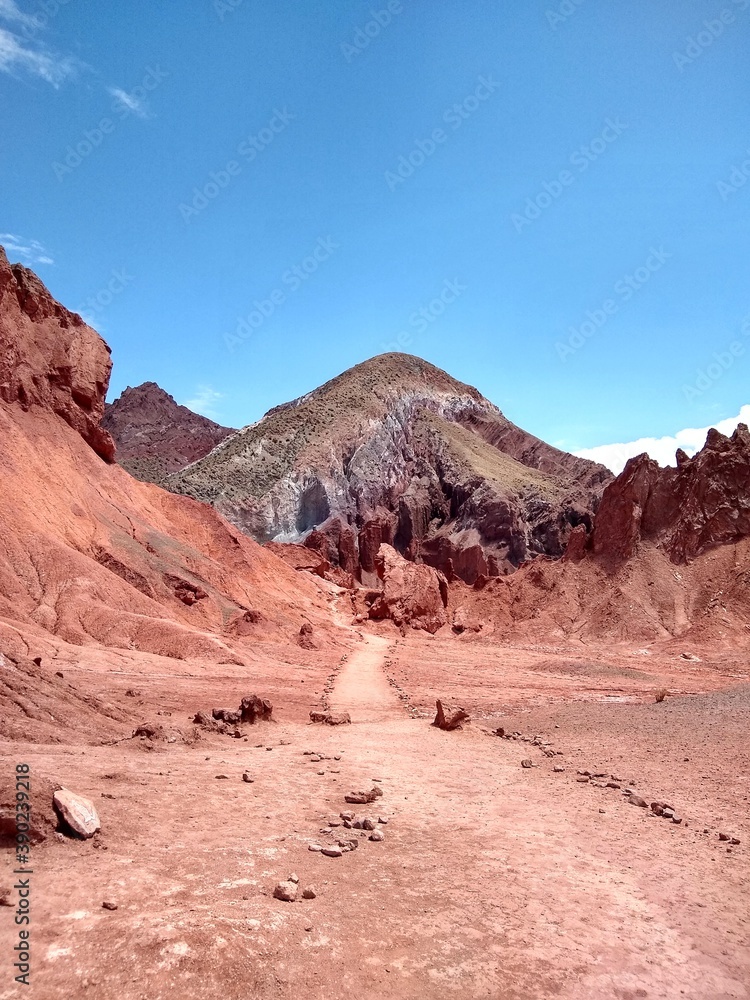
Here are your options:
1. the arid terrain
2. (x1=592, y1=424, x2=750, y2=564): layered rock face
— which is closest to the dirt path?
the arid terrain

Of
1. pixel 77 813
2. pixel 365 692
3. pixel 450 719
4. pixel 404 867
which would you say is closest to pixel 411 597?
pixel 365 692

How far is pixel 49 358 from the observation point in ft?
121

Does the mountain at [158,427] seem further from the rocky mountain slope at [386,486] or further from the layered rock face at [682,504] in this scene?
the layered rock face at [682,504]

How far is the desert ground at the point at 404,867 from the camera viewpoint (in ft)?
15.3

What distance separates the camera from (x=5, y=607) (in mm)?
21969

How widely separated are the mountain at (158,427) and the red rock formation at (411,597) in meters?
87.1

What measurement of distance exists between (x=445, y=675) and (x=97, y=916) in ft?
76.2

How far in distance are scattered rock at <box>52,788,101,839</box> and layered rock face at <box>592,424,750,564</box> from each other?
4385 cm

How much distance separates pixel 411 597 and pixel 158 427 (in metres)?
117

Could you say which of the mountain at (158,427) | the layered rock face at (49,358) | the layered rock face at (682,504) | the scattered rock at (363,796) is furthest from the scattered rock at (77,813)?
the mountain at (158,427)

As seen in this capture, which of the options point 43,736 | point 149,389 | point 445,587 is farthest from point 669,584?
point 149,389

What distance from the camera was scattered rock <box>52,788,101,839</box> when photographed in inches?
239

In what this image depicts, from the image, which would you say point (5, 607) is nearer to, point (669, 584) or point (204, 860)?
point (204, 860)

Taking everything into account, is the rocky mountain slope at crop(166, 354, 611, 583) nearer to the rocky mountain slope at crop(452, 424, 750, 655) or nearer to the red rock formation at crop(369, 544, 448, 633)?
the red rock formation at crop(369, 544, 448, 633)
